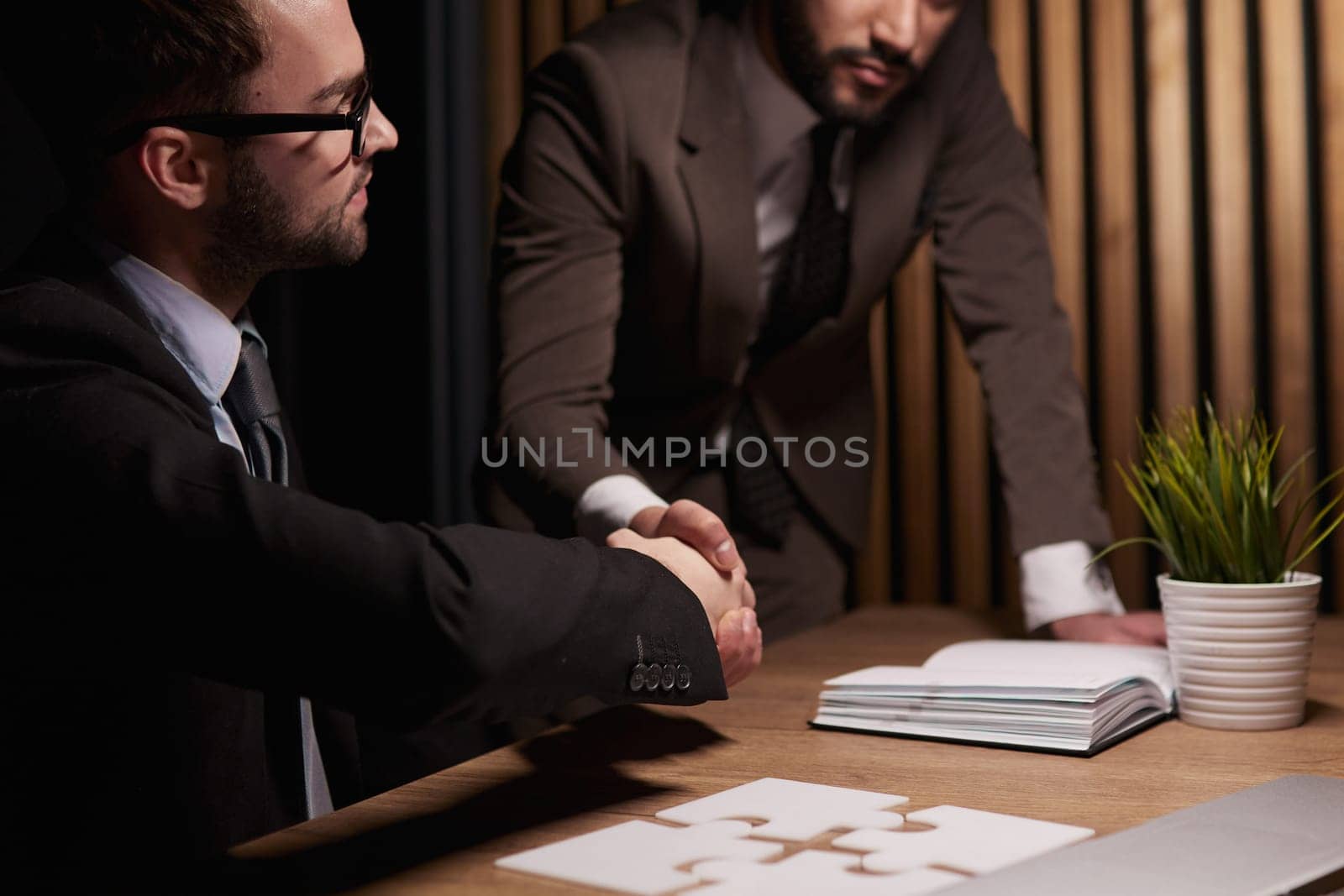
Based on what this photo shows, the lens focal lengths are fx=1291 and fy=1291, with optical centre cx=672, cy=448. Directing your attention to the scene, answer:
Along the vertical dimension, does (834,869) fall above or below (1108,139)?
below

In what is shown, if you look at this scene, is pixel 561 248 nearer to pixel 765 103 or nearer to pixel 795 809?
pixel 765 103

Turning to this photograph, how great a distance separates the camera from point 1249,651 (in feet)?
3.92

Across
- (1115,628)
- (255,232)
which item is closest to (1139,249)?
(1115,628)

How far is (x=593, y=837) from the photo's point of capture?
0.86 m

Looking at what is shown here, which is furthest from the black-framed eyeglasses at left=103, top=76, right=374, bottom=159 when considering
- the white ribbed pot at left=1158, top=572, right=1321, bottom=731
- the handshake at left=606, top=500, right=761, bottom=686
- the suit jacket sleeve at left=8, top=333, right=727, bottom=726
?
the white ribbed pot at left=1158, top=572, right=1321, bottom=731

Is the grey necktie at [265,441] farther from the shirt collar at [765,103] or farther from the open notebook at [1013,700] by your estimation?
the shirt collar at [765,103]

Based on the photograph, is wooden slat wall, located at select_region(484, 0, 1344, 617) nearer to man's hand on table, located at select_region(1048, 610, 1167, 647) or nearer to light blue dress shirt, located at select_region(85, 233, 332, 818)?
man's hand on table, located at select_region(1048, 610, 1167, 647)

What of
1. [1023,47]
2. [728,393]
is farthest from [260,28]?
[1023,47]

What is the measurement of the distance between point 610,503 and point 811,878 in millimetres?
869

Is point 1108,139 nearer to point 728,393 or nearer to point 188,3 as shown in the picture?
point 728,393

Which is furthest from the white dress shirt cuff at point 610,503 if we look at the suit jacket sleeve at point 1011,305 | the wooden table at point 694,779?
the suit jacket sleeve at point 1011,305

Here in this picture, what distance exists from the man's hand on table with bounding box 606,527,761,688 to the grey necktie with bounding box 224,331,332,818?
42 centimetres

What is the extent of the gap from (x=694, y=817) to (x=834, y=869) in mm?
146

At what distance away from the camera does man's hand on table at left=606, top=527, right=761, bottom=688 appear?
3.69 ft
